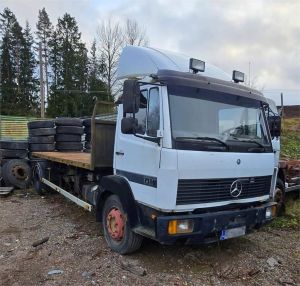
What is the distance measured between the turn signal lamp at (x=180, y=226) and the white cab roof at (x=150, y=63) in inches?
78.2

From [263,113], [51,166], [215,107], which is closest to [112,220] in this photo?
[215,107]

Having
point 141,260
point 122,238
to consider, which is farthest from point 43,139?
point 141,260

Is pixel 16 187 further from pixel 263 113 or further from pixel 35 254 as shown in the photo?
pixel 263 113

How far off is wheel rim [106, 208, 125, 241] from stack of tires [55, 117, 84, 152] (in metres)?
4.92

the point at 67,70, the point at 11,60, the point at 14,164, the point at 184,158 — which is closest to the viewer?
the point at 184,158

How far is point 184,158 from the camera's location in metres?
4.30

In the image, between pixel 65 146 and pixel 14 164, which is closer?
pixel 65 146

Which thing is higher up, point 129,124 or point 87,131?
point 129,124

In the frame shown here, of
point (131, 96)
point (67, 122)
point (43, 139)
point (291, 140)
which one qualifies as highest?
point (131, 96)

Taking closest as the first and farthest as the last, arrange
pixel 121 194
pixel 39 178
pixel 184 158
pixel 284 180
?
pixel 184 158 → pixel 121 194 → pixel 284 180 → pixel 39 178

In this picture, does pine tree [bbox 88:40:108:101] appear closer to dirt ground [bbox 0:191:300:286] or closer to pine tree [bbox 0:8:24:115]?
pine tree [bbox 0:8:24:115]

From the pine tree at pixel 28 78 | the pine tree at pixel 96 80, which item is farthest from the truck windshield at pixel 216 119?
the pine tree at pixel 28 78

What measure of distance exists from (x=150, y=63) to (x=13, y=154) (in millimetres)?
6822

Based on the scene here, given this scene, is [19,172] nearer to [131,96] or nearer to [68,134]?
[68,134]
